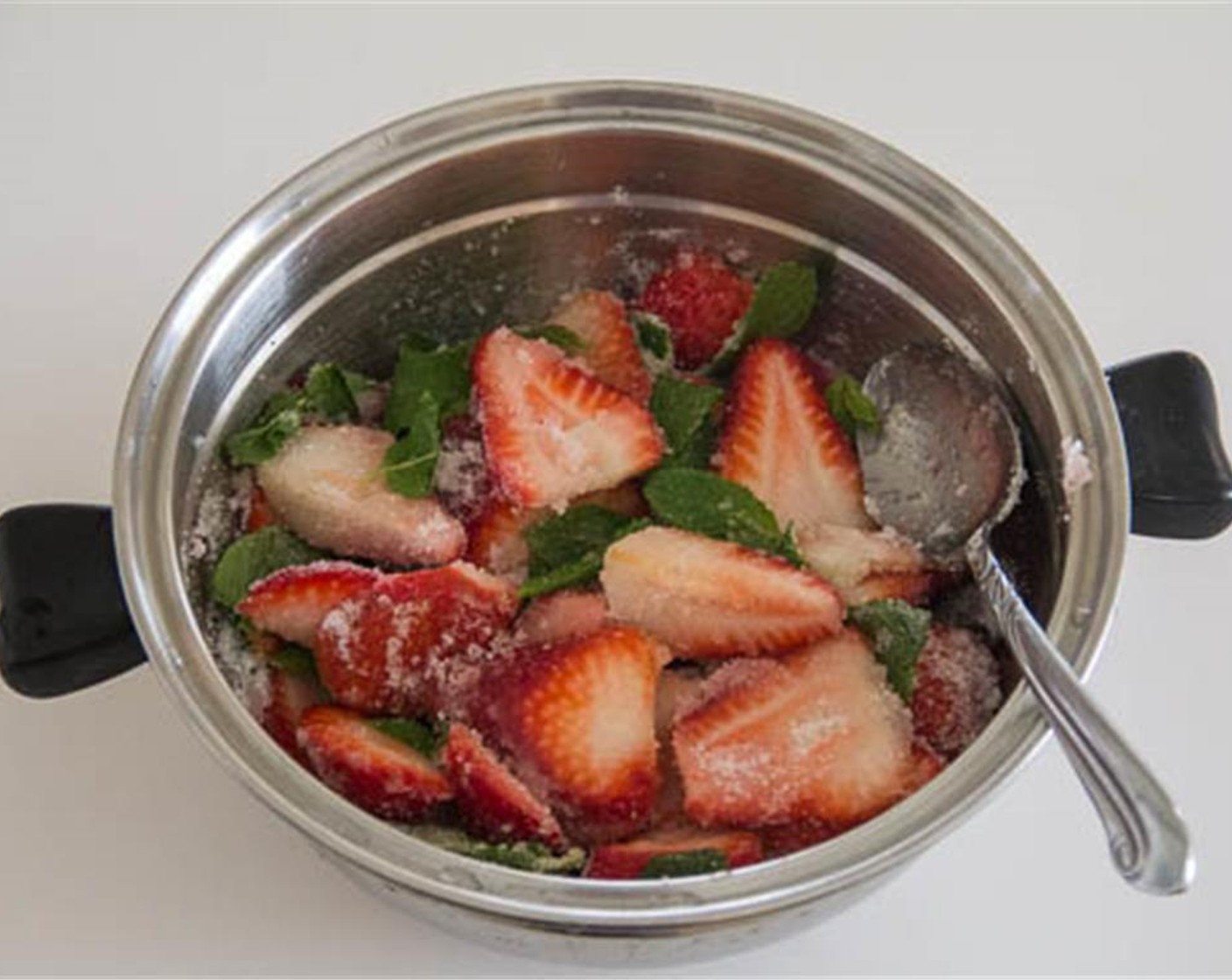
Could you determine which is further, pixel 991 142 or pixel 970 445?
pixel 991 142

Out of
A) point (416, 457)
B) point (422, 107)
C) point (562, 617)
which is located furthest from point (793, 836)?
point (422, 107)

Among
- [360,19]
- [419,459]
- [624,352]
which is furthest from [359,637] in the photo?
[360,19]

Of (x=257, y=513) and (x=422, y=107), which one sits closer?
(x=257, y=513)

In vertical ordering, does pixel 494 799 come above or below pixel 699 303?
below

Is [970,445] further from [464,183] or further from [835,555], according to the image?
[464,183]

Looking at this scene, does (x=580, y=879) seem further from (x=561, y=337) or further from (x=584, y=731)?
(x=561, y=337)

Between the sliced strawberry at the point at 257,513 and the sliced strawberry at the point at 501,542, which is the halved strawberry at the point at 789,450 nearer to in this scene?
the sliced strawberry at the point at 501,542

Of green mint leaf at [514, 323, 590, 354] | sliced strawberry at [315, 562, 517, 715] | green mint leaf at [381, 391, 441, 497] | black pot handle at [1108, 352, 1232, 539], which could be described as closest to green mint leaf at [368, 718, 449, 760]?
sliced strawberry at [315, 562, 517, 715]

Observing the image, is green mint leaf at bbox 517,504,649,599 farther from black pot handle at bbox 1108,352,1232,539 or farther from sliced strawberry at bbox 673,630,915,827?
black pot handle at bbox 1108,352,1232,539
